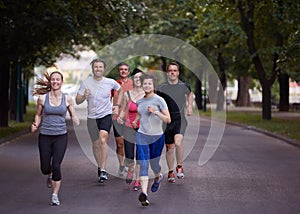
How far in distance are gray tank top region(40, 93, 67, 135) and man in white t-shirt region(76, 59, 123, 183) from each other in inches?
68.3

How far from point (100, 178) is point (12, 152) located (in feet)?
21.1

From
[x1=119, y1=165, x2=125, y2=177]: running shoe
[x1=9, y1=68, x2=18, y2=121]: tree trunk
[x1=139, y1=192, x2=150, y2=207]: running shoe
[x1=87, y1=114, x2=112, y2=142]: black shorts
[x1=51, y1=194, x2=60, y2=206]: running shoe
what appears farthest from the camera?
[x1=9, y1=68, x2=18, y2=121]: tree trunk

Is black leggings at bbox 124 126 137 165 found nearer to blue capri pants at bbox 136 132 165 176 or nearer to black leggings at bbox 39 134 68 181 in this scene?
blue capri pants at bbox 136 132 165 176

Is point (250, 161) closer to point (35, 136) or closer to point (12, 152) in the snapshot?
point (12, 152)

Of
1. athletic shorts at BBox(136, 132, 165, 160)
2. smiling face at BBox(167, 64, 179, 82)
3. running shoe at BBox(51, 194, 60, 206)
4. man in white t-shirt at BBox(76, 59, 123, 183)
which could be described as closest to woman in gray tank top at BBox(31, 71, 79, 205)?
running shoe at BBox(51, 194, 60, 206)

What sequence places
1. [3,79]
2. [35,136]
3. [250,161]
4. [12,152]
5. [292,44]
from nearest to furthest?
[250,161], [12,152], [292,44], [35,136], [3,79]

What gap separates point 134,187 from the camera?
1085 cm

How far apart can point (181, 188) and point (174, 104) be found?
148 centimetres

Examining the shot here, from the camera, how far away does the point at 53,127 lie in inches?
381

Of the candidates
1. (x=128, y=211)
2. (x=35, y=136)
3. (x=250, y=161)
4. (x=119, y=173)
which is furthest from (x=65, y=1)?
(x=128, y=211)

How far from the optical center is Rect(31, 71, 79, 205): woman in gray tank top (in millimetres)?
9680

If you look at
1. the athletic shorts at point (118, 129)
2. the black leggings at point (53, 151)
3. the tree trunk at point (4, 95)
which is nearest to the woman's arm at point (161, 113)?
the black leggings at point (53, 151)

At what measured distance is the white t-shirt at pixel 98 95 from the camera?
1155cm

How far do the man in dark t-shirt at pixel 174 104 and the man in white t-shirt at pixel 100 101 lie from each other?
2.54ft
